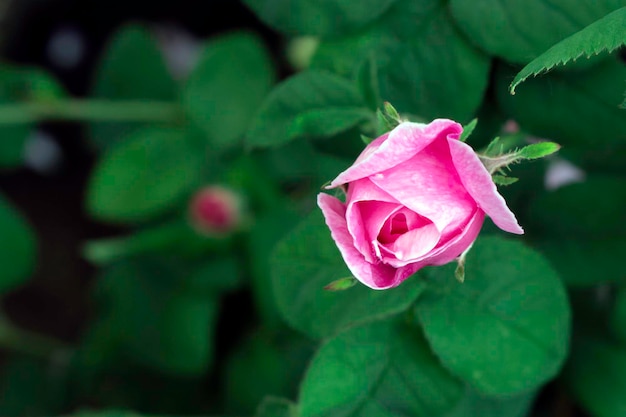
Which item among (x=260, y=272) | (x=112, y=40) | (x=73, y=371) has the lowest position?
(x=73, y=371)

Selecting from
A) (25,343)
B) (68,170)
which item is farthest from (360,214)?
(68,170)

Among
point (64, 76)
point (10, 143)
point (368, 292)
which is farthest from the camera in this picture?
point (64, 76)

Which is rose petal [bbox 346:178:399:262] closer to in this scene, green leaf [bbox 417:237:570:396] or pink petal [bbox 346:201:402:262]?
pink petal [bbox 346:201:402:262]

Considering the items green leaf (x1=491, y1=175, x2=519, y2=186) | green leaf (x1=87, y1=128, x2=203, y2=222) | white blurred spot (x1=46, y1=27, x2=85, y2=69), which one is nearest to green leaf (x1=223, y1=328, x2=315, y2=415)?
green leaf (x1=87, y1=128, x2=203, y2=222)

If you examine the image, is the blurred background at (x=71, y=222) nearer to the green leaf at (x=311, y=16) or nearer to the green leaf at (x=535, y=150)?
the green leaf at (x=311, y=16)

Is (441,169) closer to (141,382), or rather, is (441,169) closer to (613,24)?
(613,24)

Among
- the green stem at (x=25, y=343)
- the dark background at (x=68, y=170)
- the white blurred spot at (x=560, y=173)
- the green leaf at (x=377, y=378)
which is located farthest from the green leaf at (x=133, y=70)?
the green leaf at (x=377, y=378)

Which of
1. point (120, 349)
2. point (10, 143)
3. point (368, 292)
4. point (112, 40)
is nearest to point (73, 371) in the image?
point (120, 349)
